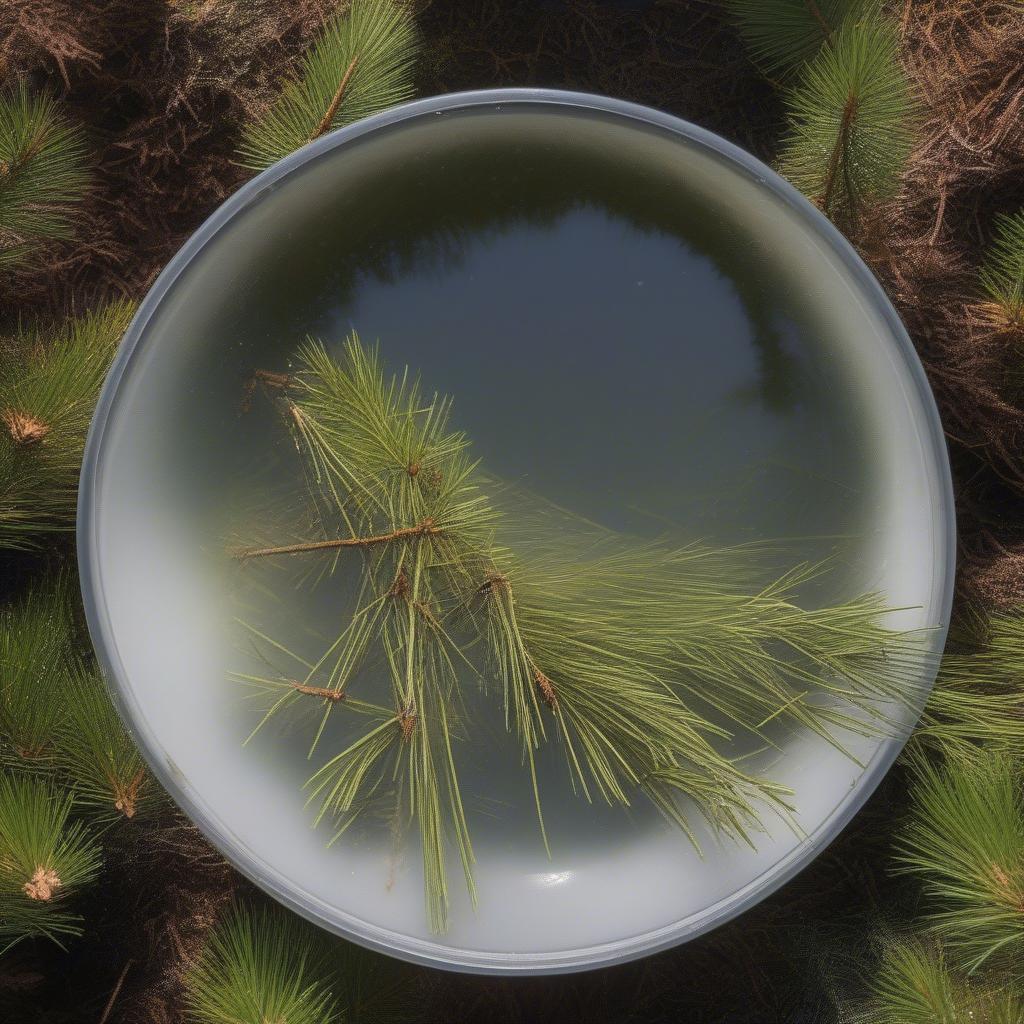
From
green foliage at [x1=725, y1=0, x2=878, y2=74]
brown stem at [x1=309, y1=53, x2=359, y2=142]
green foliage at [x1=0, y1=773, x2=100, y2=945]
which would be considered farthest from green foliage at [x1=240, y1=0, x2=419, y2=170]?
green foliage at [x1=0, y1=773, x2=100, y2=945]

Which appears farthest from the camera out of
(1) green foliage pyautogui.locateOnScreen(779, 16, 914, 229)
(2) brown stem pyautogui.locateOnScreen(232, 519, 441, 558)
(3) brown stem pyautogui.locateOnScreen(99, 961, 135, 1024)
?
(3) brown stem pyautogui.locateOnScreen(99, 961, 135, 1024)

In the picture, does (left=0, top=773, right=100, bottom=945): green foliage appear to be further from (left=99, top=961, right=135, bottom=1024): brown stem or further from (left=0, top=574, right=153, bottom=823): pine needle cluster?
(left=99, top=961, right=135, bottom=1024): brown stem

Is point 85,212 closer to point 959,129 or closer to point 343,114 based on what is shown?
point 343,114

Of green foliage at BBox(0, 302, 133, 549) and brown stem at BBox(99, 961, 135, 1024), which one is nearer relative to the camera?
→ green foliage at BBox(0, 302, 133, 549)

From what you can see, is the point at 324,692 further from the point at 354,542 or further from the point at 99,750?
the point at 99,750

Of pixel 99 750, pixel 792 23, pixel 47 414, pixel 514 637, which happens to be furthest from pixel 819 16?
pixel 99 750

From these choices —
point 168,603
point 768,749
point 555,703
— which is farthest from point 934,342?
point 168,603

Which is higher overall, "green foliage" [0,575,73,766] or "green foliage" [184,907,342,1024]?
"green foliage" [0,575,73,766]
